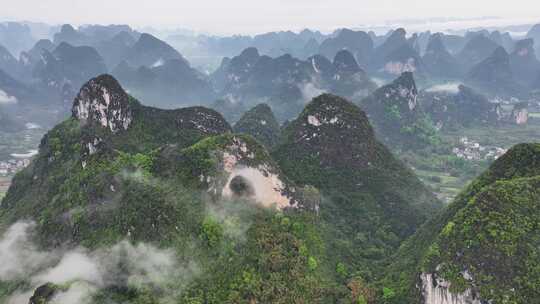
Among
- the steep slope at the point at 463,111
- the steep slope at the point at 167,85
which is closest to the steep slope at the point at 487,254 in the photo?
the steep slope at the point at 463,111

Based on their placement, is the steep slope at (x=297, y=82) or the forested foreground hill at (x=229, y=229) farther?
the steep slope at (x=297, y=82)

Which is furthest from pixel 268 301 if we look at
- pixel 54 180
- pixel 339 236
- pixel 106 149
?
pixel 54 180

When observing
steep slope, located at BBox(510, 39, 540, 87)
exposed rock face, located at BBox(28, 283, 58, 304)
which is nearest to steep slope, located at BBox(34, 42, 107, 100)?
exposed rock face, located at BBox(28, 283, 58, 304)

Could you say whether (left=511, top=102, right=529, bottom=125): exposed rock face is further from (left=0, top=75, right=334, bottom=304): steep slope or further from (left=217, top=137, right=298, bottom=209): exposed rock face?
(left=217, top=137, right=298, bottom=209): exposed rock face

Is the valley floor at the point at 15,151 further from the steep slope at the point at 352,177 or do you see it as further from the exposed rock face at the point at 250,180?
the exposed rock face at the point at 250,180

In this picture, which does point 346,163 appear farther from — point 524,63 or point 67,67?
point 524,63

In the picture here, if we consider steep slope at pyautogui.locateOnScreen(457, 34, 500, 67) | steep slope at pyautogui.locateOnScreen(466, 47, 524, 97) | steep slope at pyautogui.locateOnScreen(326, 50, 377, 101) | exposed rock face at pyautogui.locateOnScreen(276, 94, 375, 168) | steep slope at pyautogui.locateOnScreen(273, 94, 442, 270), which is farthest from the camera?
steep slope at pyautogui.locateOnScreen(457, 34, 500, 67)
